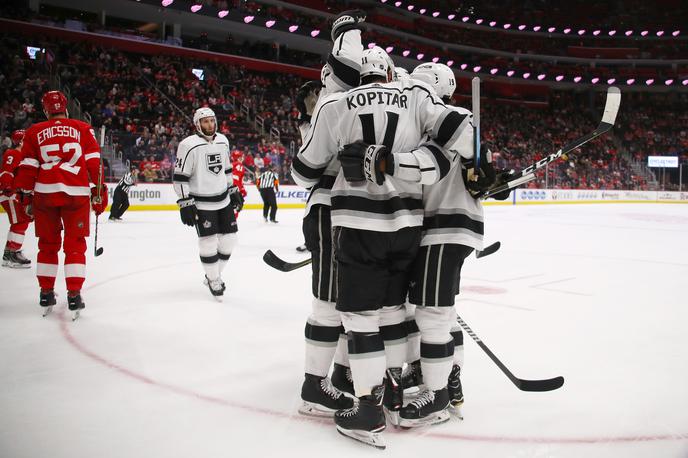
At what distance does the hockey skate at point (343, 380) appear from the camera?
2.42 metres

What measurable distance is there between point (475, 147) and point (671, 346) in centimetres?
213

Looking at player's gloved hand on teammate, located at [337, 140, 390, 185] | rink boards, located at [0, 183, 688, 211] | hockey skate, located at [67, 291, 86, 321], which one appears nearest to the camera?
player's gloved hand on teammate, located at [337, 140, 390, 185]

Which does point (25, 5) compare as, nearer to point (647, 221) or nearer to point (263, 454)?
point (647, 221)

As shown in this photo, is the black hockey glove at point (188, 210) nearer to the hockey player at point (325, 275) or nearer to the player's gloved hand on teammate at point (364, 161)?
the hockey player at point (325, 275)

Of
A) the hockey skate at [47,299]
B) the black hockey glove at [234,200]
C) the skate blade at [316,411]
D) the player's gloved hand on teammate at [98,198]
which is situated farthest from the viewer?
the black hockey glove at [234,200]

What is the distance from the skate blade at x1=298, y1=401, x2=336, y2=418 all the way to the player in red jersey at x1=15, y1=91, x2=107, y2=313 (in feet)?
6.96

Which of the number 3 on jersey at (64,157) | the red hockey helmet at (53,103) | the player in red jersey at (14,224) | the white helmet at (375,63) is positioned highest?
the red hockey helmet at (53,103)

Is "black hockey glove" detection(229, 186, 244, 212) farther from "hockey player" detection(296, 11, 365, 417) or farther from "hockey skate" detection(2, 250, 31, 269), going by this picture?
"hockey skate" detection(2, 250, 31, 269)

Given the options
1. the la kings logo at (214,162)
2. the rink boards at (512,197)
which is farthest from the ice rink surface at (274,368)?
the rink boards at (512,197)

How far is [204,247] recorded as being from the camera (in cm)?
446

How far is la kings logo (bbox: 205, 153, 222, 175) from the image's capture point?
4.50 metres

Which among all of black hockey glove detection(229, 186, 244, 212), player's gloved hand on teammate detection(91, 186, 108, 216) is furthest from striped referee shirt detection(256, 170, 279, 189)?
player's gloved hand on teammate detection(91, 186, 108, 216)

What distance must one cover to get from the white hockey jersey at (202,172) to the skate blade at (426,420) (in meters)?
2.82

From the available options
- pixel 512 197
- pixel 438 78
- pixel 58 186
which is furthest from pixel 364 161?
pixel 512 197
